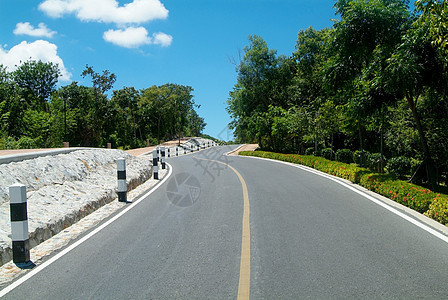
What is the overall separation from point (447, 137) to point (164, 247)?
16386mm

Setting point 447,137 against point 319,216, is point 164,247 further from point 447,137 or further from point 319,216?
point 447,137

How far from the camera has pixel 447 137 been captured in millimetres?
16094

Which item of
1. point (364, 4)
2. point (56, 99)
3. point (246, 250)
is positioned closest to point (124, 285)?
point (246, 250)

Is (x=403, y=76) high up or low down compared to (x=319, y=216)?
up

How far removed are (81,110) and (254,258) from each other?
5629 centimetres

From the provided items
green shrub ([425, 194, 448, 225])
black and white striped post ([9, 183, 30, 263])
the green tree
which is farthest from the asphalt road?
the green tree

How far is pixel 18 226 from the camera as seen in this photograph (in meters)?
4.47

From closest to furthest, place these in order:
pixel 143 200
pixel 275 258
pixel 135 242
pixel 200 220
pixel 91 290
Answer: pixel 91 290, pixel 275 258, pixel 135 242, pixel 200 220, pixel 143 200

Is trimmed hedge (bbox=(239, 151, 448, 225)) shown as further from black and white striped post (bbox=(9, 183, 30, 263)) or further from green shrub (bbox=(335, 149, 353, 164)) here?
green shrub (bbox=(335, 149, 353, 164))

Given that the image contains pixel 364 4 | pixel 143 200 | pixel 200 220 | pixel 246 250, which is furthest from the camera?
pixel 364 4

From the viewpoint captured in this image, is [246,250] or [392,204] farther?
[392,204]

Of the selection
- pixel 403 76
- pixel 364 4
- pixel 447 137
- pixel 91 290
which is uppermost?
pixel 364 4

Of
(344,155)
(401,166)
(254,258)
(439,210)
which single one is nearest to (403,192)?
(439,210)

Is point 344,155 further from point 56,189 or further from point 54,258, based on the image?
point 54,258
